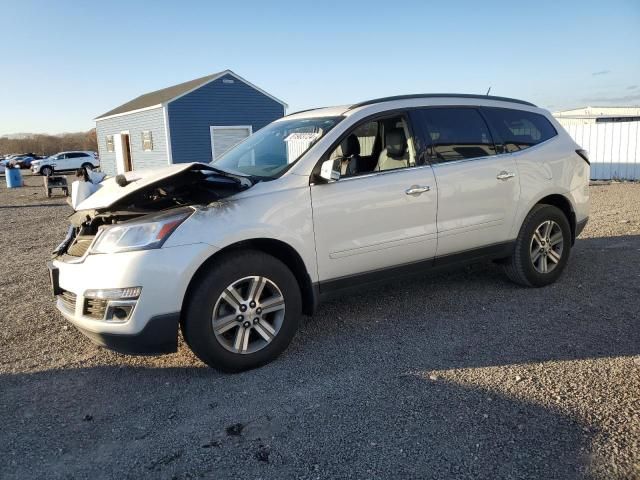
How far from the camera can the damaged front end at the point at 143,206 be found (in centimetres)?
328

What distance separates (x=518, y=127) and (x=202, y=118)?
2061 cm

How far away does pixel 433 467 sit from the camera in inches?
98.7

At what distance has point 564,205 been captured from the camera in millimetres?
5367

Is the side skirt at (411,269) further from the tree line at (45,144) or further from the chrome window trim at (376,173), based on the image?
the tree line at (45,144)

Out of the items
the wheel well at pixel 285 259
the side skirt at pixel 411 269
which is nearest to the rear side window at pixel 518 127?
the side skirt at pixel 411 269

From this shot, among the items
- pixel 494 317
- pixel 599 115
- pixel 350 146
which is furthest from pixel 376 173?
pixel 599 115

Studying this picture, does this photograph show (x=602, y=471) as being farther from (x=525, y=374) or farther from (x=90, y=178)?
(x=90, y=178)

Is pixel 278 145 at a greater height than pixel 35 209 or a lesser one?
greater

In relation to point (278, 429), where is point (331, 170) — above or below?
above

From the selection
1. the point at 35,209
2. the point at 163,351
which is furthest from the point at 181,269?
the point at 35,209

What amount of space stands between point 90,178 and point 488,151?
3.67 m

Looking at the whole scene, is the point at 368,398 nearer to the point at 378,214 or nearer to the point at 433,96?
the point at 378,214

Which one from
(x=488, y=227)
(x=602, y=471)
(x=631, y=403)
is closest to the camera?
(x=602, y=471)

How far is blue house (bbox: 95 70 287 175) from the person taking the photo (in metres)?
23.3
